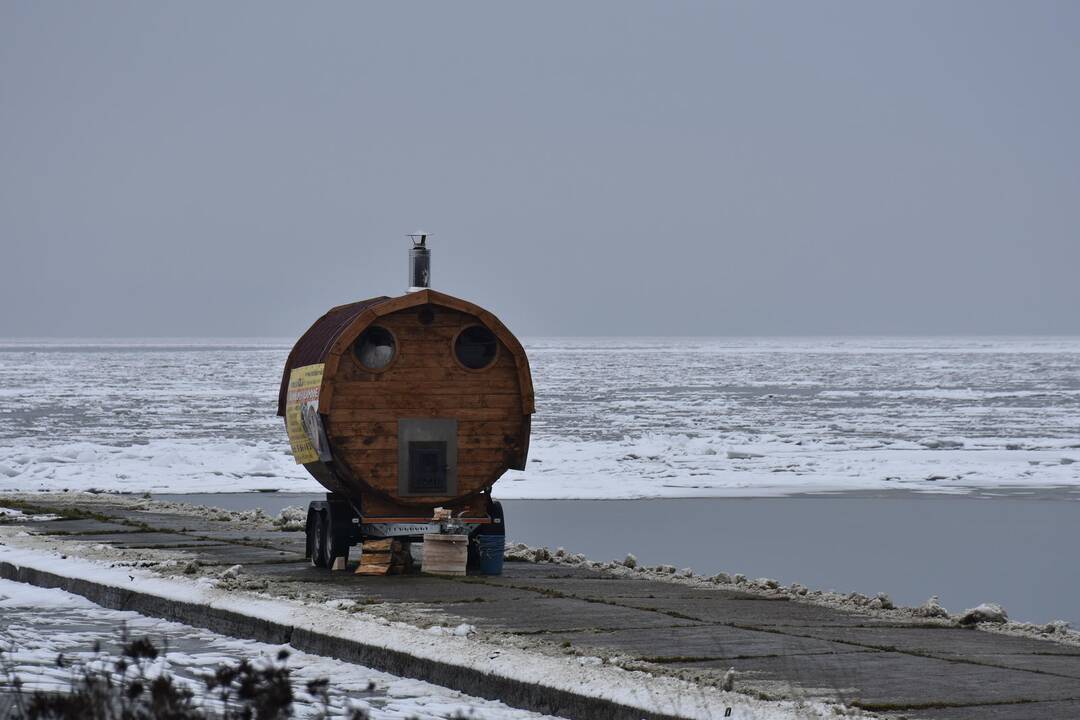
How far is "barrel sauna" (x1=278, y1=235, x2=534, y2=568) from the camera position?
1253 cm

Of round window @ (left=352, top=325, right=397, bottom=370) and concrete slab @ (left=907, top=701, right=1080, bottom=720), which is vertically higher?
round window @ (left=352, top=325, right=397, bottom=370)

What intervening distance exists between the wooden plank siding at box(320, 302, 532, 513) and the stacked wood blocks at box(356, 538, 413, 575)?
0.96 ft

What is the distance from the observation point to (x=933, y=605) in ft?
35.6

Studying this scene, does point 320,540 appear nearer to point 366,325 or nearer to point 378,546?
point 378,546

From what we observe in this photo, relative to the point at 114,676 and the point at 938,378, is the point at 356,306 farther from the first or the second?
the point at 938,378

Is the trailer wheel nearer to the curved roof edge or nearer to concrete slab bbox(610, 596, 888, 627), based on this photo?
the curved roof edge

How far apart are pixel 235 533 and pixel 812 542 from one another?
596 centimetres

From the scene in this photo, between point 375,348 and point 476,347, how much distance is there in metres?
0.79

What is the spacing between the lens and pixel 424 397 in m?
12.8

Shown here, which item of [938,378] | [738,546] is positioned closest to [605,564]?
[738,546]

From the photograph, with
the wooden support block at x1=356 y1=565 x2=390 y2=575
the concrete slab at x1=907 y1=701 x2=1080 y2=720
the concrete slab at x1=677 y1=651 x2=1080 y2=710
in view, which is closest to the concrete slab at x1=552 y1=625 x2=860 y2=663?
the concrete slab at x1=677 y1=651 x2=1080 y2=710

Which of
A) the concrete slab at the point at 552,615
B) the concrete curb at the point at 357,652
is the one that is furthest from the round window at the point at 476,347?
the concrete curb at the point at 357,652

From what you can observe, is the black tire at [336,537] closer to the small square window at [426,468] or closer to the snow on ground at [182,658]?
the small square window at [426,468]

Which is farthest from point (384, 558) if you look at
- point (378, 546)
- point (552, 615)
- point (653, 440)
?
point (653, 440)
